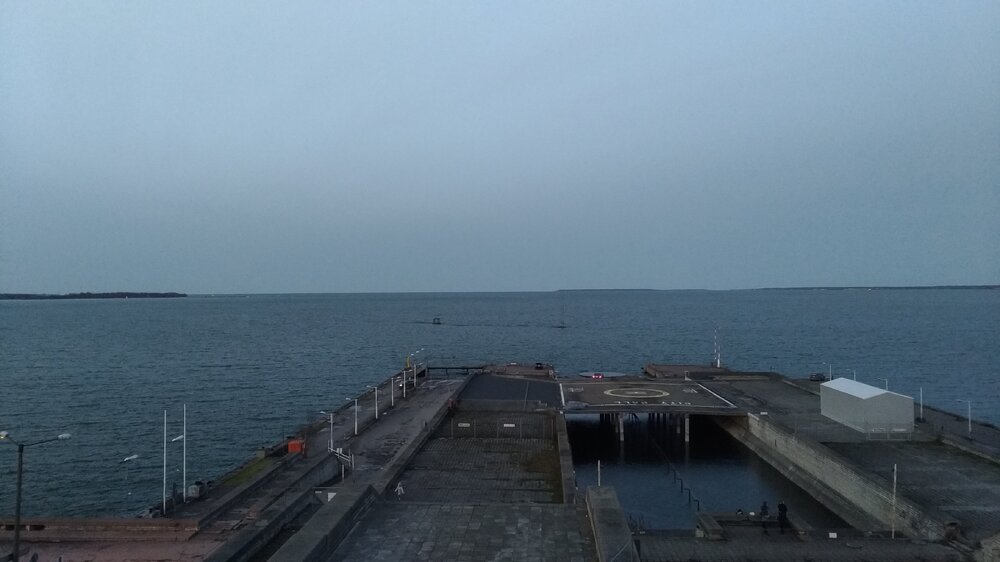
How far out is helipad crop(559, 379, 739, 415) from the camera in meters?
42.7

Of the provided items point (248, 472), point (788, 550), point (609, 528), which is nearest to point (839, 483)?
point (788, 550)

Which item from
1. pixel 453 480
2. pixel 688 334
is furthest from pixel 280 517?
pixel 688 334

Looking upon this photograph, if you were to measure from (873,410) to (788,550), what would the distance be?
18.6 metres

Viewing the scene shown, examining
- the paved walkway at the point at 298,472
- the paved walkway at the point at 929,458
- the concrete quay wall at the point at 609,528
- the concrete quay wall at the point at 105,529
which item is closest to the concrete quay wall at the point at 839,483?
the paved walkway at the point at 929,458

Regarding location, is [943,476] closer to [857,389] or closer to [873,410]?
[873,410]

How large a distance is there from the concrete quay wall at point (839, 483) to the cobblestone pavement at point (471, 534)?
13656 mm

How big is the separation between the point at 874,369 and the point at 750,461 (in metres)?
50.9

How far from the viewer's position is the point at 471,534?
1396 cm

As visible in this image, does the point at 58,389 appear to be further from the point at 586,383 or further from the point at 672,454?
the point at 672,454

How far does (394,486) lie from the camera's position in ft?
71.2

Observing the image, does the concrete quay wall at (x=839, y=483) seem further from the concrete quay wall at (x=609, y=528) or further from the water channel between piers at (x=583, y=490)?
the concrete quay wall at (x=609, y=528)

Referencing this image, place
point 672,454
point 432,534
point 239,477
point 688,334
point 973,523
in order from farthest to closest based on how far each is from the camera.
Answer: point 688,334
point 672,454
point 239,477
point 973,523
point 432,534

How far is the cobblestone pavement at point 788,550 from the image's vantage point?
18.2 m

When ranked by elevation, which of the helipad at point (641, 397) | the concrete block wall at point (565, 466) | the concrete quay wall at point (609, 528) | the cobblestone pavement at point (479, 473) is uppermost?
the concrete quay wall at point (609, 528)
